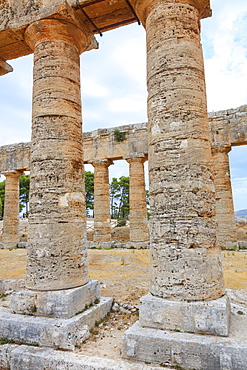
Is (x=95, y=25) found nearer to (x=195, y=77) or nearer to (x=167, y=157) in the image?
(x=195, y=77)

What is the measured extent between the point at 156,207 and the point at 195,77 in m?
2.44

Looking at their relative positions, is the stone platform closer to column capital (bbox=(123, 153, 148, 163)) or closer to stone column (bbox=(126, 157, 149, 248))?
stone column (bbox=(126, 157, 149, 248))

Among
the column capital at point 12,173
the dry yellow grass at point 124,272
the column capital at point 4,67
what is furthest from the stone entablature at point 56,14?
the column capital at point 12,173

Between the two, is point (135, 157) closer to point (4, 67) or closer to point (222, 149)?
point (222, 149)

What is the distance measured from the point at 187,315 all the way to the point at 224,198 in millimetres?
13018

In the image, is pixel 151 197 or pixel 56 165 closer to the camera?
pixel 151 197

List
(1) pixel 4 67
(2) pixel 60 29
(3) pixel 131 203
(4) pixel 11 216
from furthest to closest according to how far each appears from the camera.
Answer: (4) pixel 11 216 < (3) pixel 131 203 < (1) pixel 4 67 < (2) pixel 60 29

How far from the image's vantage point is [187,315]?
403cm

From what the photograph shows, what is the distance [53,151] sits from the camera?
5734mm

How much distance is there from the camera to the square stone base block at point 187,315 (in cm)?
391

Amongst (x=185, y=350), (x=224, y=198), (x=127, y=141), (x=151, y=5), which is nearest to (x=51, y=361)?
(x=185, y=350)

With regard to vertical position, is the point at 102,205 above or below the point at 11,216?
above

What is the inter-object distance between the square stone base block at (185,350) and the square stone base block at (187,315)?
10cm

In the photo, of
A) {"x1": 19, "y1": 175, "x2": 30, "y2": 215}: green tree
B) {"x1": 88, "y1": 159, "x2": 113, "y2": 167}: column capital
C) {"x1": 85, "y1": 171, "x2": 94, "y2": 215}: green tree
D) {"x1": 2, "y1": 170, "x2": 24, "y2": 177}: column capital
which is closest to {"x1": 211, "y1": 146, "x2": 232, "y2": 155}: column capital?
{"x1": 88, "y1": 159, "x2": 113, "y2": 167}: column capital
